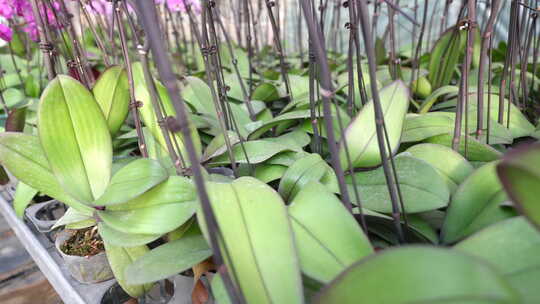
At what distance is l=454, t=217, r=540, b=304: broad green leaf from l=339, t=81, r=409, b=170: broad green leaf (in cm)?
18

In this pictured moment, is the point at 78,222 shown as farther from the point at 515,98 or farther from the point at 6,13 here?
the point at 515,98

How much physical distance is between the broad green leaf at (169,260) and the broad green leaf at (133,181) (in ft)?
0.22

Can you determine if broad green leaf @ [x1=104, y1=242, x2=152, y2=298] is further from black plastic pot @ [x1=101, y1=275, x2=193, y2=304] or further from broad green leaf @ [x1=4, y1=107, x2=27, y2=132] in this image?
broad green leaf @ [x1=4, y1=107, x2=27, y2=132]

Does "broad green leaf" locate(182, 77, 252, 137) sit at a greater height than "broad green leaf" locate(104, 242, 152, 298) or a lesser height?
greater

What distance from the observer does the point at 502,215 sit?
0.36 metres

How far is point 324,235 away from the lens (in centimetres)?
34

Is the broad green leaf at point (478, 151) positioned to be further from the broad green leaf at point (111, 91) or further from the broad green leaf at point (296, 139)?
the broad green leaf at point (111, 91)

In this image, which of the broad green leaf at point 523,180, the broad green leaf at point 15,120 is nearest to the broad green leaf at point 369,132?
the broad green leaf at point 523,180

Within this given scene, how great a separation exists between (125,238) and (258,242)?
187 millimetres

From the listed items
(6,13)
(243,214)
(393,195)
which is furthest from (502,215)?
(6,13)

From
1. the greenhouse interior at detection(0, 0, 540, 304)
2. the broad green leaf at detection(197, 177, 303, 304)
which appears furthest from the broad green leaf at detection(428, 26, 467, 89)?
the broad green leaf at detection(197, 177, 303, 304)

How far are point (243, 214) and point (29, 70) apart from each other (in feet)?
4.32

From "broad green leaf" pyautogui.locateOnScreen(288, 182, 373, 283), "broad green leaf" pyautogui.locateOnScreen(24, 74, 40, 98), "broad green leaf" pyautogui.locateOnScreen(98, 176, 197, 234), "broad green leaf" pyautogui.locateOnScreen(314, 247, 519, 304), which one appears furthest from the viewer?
"broad green leaf" pyautogui.locateOnScreen(24, 74, 40, 98)

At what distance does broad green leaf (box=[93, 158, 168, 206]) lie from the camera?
0.42 meters
